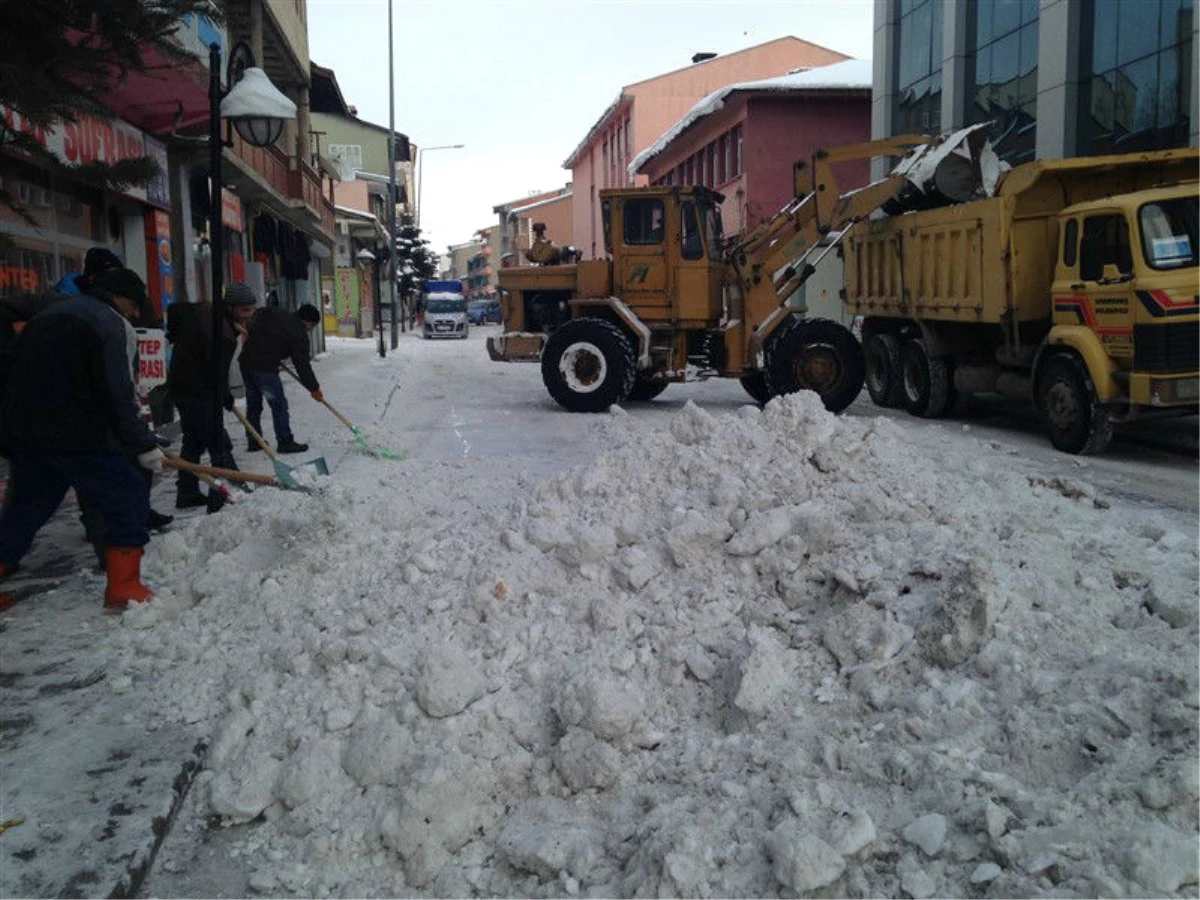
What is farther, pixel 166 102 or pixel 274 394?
pixel 166 102

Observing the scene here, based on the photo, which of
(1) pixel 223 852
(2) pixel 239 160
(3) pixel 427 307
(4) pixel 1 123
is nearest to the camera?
(1) pixel 223 852

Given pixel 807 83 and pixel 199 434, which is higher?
pixel 807 83

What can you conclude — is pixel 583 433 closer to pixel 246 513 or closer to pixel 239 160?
pixel 246 513

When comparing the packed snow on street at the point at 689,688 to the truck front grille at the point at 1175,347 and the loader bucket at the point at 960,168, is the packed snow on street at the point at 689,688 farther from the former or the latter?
the loader bucket at the point at 960,168

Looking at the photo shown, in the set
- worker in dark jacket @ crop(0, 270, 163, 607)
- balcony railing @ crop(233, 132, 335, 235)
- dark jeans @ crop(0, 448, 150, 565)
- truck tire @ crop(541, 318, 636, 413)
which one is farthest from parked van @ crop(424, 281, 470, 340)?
worker in dark jacket @ crop(0, 270, 163, 607)

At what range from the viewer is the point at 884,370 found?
14922 mm

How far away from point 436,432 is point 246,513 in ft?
21.0

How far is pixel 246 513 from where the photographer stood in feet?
20.0

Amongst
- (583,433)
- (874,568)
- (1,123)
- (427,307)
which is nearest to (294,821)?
(874,568)

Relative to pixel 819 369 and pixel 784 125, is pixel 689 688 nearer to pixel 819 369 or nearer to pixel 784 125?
pixel 819 369

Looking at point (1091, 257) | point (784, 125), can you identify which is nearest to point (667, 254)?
point (1091, 257)

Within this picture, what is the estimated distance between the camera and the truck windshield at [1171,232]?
942 centimetres

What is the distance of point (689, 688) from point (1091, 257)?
816 centimetres

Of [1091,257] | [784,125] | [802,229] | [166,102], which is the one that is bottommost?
[1091,257]
